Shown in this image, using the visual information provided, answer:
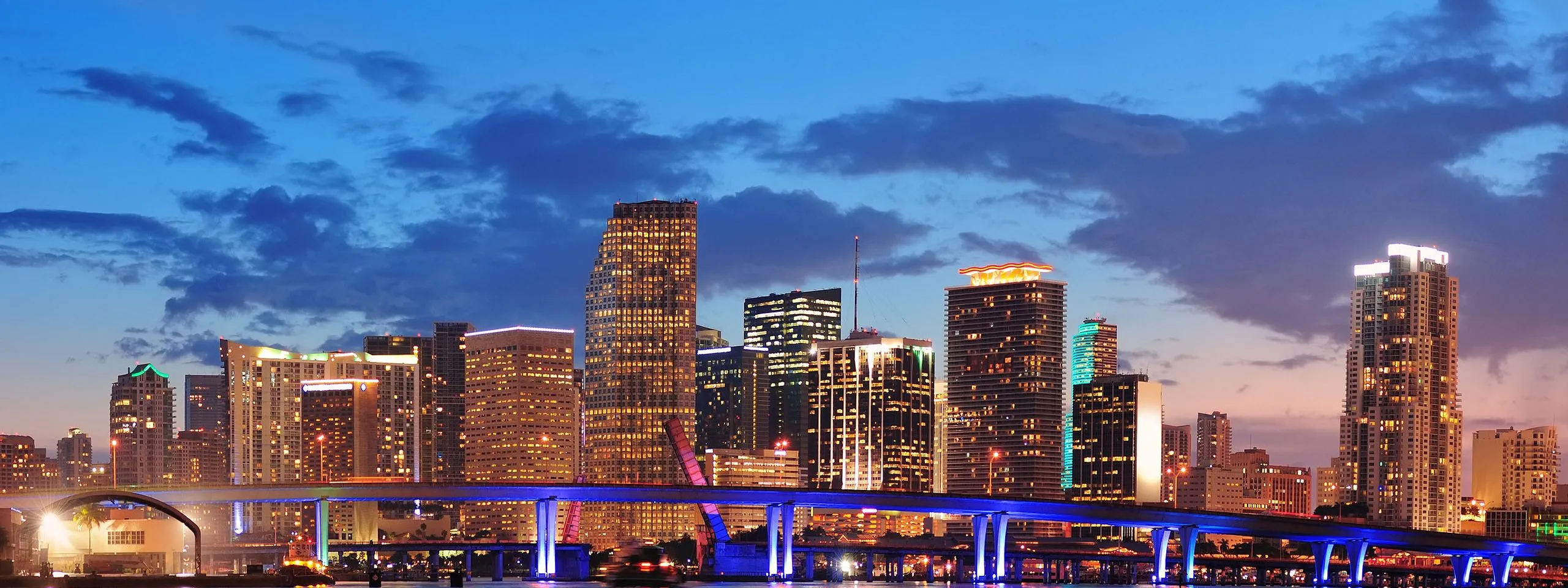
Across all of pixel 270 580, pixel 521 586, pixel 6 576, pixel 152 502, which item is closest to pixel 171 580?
pixel 270 580

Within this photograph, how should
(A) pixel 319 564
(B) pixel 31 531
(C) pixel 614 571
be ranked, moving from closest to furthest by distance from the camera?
(C) pixel 614 571 → (A) pixel 319 564 → (B) pixel 31 531

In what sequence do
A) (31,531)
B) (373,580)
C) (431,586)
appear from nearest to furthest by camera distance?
(373,580) → (431,586) → (31,531)

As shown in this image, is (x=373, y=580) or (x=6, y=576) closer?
(x=6, y=576)

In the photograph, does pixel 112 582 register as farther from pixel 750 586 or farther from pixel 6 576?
pixel 750 586

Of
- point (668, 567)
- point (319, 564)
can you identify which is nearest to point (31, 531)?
point (319, 564)

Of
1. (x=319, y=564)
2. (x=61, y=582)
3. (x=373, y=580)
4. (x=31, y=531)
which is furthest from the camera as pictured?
(x=31, y=531)

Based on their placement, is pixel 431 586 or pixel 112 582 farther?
pixel 431 586

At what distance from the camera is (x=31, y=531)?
191500 millimetres

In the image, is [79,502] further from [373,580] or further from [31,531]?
[373,580]

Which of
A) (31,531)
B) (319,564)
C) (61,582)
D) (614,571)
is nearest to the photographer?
(614,571)

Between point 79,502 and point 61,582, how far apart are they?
4274 cm

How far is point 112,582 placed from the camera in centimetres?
13750

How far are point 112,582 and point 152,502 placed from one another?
44.0m

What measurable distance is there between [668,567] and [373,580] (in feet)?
114
